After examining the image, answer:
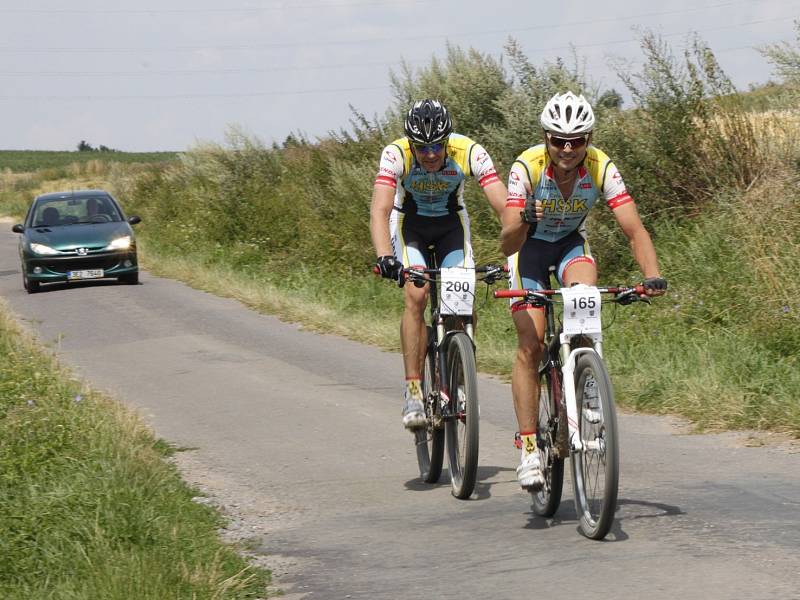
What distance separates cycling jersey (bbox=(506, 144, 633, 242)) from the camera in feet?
20.9

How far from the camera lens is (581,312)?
5.90 metres

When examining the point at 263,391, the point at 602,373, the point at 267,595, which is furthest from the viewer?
the point at 263,391

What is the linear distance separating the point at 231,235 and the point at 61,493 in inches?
772

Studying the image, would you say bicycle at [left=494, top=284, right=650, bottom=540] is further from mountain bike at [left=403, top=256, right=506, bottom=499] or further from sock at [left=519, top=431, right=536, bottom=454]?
mountain bike at [left=403, top=256, right=506, bottom=499]

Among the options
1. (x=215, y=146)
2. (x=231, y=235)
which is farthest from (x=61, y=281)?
(x=215, y=146)

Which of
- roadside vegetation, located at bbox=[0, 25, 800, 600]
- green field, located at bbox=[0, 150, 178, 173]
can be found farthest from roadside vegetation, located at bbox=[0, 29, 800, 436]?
green field, located at bbox=[0, 150, 178, 173]

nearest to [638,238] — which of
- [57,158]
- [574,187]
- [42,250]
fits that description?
[574,187]

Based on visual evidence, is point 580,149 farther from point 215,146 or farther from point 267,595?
point 215,146

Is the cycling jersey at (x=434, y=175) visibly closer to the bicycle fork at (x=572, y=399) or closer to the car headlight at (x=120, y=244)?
the bicycle fork at (x=572, y=399)

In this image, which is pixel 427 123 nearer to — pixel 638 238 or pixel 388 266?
pixel 388 266

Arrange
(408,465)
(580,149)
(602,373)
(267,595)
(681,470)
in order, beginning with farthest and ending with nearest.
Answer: (408,465)
(681,470)
(580,149)
(602,373)
(267,595)

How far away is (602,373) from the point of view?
5617 mm

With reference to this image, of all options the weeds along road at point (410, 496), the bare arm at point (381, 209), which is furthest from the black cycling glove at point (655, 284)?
the bare arm at point (381, 209)

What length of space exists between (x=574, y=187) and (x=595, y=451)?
1418 millimetres
